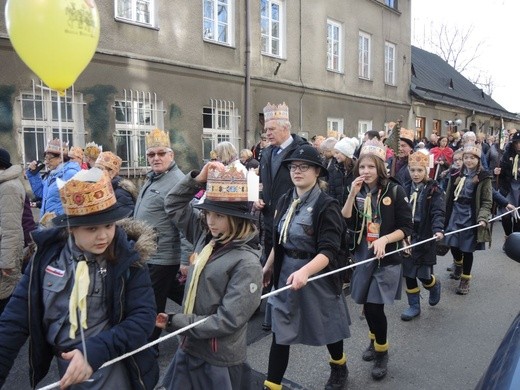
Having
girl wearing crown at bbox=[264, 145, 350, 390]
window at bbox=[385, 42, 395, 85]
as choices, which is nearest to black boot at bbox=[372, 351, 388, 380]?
girl wearing crown at bbox=[264, 145, 350, 390]

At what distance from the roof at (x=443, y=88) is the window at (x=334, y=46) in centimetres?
654

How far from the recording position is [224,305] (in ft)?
7.82

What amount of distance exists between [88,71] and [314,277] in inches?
307

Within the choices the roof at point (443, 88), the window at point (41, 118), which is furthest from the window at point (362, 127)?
the window at point (41, 118)

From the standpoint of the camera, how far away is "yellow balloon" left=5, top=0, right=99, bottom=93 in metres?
2.30

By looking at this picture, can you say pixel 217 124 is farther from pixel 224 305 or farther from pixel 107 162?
pixel 224 305

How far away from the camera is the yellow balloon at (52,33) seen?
230cm

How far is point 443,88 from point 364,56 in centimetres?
1101

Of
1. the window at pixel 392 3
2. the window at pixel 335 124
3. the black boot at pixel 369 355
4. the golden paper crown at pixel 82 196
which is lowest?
the black boot at pixel 369 355

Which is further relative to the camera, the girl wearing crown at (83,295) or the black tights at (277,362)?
the black tights at (277,362)

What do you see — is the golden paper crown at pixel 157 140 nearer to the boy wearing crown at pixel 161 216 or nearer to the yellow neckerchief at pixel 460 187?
the boy wearing crown at pixel 161 216

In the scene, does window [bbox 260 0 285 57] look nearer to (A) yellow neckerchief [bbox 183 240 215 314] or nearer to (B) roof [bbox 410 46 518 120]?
(B) roof [bbox 410 46 518 120]

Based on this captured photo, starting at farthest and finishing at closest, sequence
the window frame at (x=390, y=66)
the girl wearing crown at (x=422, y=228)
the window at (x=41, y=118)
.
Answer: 1. the window frame at (x=390, y=66)
2. the window at (x=41, y=118)
3. the girl wearing crown at (x=422, y=228)

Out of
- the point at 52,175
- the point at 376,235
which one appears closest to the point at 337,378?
the point at 376,235
